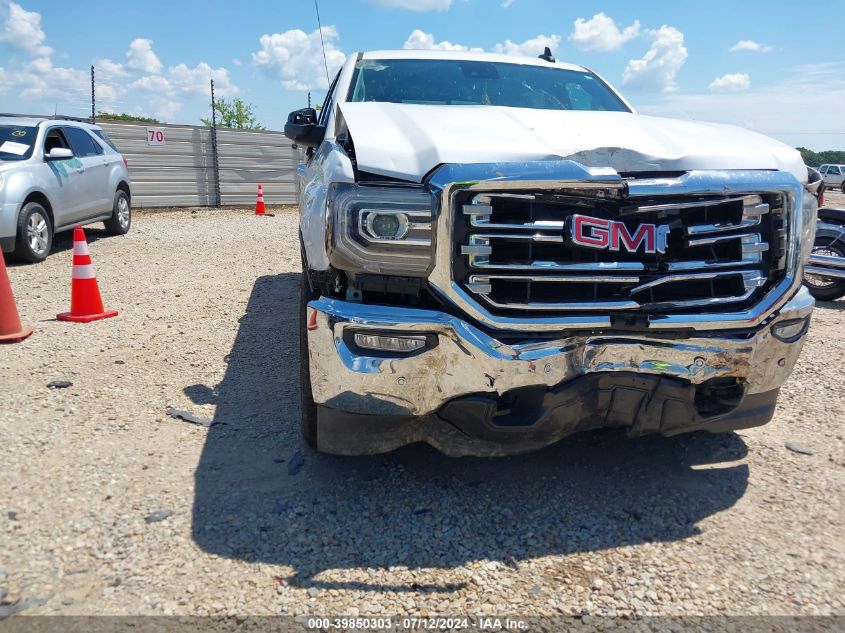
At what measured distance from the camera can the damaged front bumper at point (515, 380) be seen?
2396mm

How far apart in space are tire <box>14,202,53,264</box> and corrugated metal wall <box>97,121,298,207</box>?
7.65 m

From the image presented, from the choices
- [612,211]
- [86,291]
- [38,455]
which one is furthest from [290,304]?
[612,211]

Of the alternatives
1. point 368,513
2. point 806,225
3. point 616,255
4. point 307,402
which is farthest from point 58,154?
point 806,225

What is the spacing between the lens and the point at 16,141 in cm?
842

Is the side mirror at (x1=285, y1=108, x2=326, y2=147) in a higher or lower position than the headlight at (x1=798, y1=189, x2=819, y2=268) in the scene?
higher

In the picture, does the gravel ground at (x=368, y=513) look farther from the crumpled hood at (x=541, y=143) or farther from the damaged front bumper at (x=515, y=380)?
the crumpled hood at (x=541, y=143)

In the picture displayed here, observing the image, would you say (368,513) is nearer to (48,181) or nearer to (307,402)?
(307,402)

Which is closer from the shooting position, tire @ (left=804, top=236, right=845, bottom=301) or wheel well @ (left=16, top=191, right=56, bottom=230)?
tire @ (left=804, top=236, right=845, bottom=301)

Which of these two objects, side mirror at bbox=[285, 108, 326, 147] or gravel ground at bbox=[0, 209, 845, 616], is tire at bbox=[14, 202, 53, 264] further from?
side mirror at bbox=[285, 108, 326, 147]

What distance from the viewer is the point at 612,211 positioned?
8.30 ft

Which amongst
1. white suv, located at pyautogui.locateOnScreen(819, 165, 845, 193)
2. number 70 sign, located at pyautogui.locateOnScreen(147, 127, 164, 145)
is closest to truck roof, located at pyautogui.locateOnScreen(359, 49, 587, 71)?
number 70 sign, located at pyautogui.locateOnScreen(147, 127, 164, 145)

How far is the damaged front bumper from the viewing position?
2.40 metres

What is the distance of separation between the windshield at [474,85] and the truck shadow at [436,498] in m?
1.94

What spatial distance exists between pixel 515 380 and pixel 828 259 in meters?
5.64
